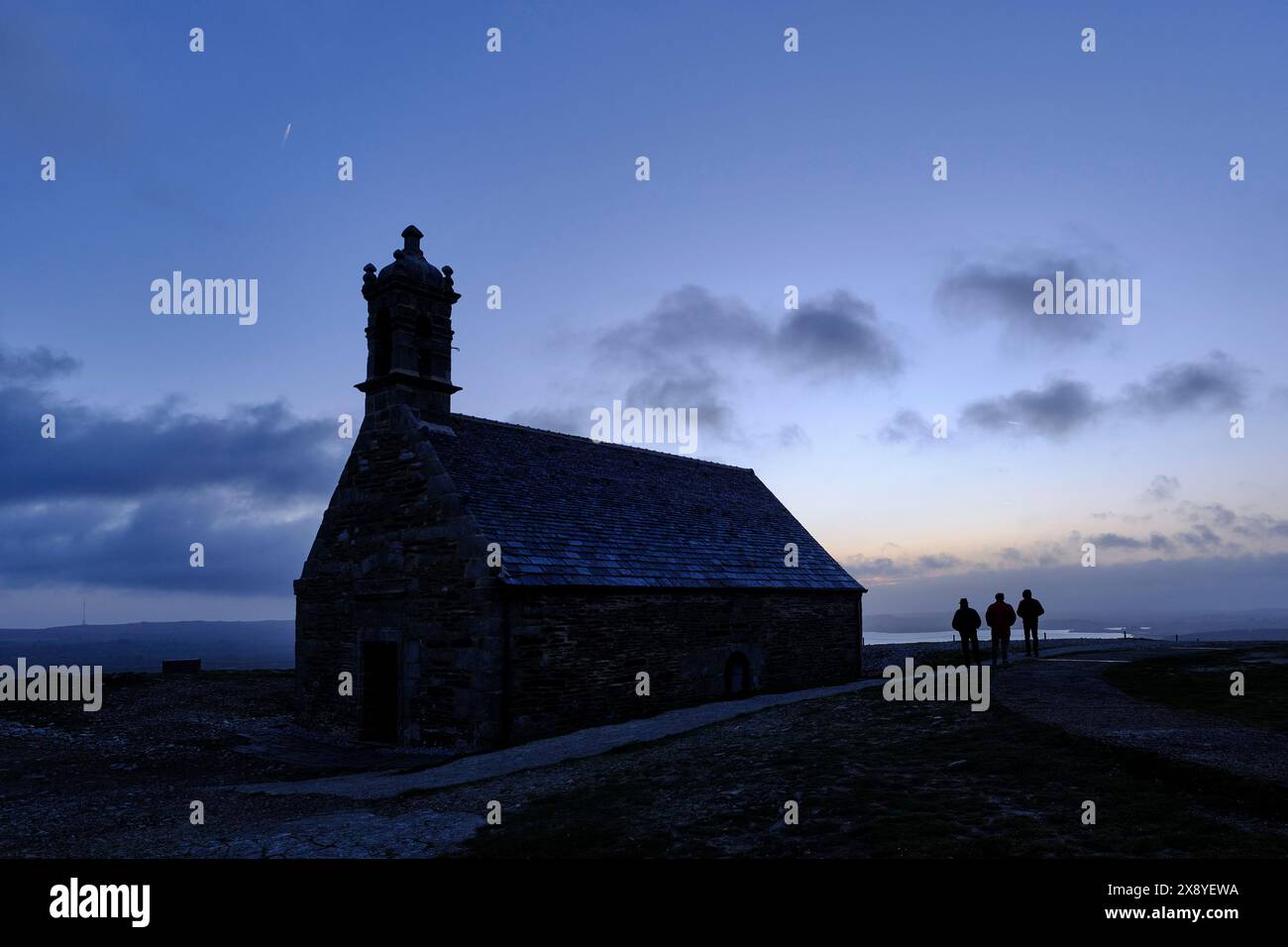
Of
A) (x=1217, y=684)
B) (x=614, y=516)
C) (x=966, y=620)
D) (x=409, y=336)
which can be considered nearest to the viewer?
(x=1217, y=684)

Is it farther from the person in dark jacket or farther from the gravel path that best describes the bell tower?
the person in dark jacket

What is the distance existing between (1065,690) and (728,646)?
344 inches

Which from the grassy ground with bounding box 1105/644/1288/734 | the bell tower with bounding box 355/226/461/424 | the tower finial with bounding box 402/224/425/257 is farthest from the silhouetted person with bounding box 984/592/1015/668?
the tower finial with bounding box 402/224/425/257

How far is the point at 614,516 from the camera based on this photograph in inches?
870

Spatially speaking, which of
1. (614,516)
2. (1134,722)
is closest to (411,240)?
(614,516)

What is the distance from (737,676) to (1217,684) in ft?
36.0

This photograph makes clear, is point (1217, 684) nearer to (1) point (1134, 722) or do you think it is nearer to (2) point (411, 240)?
(1) point (1134, 722)

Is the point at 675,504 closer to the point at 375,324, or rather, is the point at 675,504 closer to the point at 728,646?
the point at 728,646

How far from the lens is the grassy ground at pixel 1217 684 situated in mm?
12344

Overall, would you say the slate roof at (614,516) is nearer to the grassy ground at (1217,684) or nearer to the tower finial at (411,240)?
the tower finial at (411,240)

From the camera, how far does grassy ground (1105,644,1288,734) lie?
40.5 feet
